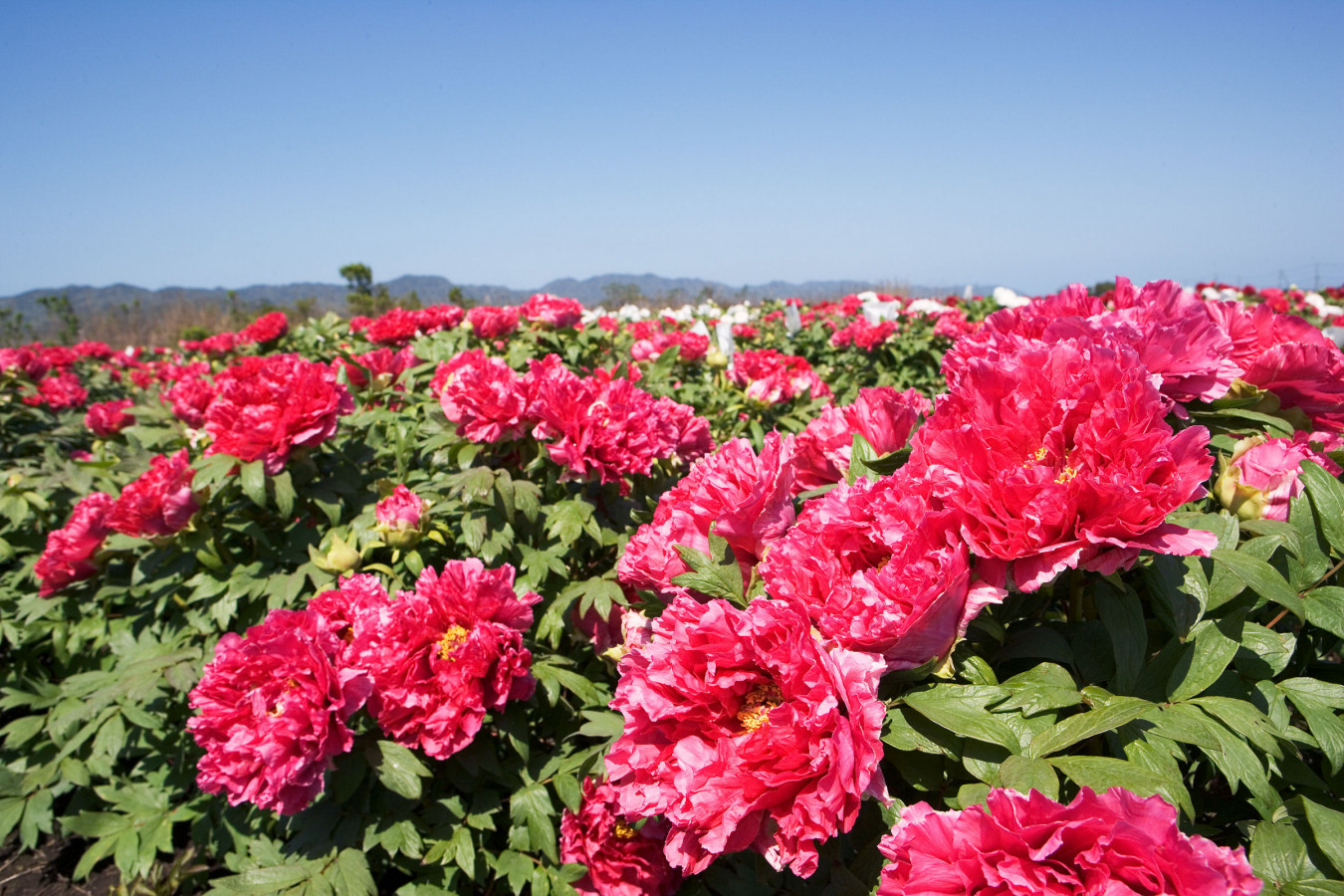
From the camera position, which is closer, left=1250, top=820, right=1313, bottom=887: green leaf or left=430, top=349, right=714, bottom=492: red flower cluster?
left=1250, top=820, right=1313, bottom=887: green leaf

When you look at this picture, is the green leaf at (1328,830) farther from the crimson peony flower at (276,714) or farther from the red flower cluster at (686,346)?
the red flower cluster at (686,346)

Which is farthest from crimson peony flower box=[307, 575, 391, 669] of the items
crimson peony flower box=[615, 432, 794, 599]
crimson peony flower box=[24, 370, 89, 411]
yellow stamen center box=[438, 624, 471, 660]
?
crimson peony flower box=[24, 370, 89, 411]

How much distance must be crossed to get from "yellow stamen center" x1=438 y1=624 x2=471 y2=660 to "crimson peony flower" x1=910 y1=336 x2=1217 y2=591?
1.19 m

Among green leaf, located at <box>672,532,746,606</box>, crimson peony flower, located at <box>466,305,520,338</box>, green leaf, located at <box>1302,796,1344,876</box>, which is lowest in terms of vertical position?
green leaf, located at <box>1302,796,1344,876</box>

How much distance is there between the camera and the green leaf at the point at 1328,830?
31.5 inches

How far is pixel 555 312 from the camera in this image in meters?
3.29

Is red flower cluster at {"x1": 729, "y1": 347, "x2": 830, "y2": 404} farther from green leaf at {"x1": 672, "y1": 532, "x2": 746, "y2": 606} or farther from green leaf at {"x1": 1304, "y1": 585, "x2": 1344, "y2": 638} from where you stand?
green leaf at {"x1": 1304, "y1": 585, "x2": 1344, "y2": 638}

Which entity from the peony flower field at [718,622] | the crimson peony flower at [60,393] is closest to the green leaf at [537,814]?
the peony flower field at [718,622]

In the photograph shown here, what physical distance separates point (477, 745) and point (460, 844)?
0.76ft

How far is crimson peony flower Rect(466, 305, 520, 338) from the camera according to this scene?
3.29 m

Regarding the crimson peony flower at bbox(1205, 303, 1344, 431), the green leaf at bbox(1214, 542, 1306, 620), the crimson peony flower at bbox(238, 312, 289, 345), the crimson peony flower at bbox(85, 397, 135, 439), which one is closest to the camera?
the green leaf at bbox(1214, 542, 1306, 620)

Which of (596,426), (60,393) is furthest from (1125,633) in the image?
(60,393)

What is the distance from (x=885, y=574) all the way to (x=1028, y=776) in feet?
0.82

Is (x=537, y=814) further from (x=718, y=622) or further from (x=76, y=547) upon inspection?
(x=76, y=547)
